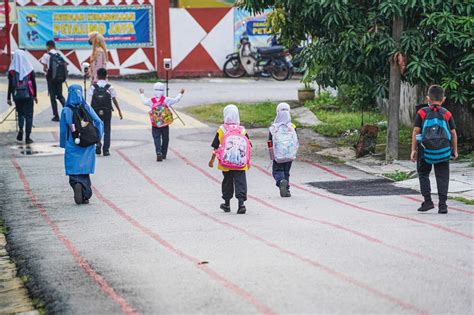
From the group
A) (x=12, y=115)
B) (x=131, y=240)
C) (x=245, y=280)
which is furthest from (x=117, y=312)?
(x=12, y=115)

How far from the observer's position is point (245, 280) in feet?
28.2

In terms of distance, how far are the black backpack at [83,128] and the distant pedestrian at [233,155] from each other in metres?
2.07

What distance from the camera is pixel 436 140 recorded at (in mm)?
12008

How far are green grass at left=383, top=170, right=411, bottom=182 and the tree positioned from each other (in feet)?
4.21

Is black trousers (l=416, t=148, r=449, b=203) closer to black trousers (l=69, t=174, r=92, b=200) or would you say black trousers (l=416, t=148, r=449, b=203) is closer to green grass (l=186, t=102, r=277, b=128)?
black trousers (l=69, t=174, r=92, b=200)

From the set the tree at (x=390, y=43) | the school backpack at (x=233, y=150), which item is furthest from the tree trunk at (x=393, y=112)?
the school backpack at (x=233, y=150)

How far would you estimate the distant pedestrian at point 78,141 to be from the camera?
13820mm

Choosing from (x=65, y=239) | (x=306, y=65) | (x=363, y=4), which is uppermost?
(x=363, y=4)

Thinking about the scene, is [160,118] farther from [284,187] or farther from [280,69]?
[280,69]

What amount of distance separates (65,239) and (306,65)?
322 inches

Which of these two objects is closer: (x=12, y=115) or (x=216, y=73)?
(x=12, y=115)

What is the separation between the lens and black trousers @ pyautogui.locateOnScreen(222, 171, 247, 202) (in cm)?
1278

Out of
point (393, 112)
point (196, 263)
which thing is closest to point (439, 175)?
point (196, 263)

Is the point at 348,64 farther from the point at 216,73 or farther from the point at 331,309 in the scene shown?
the point at 216,73
